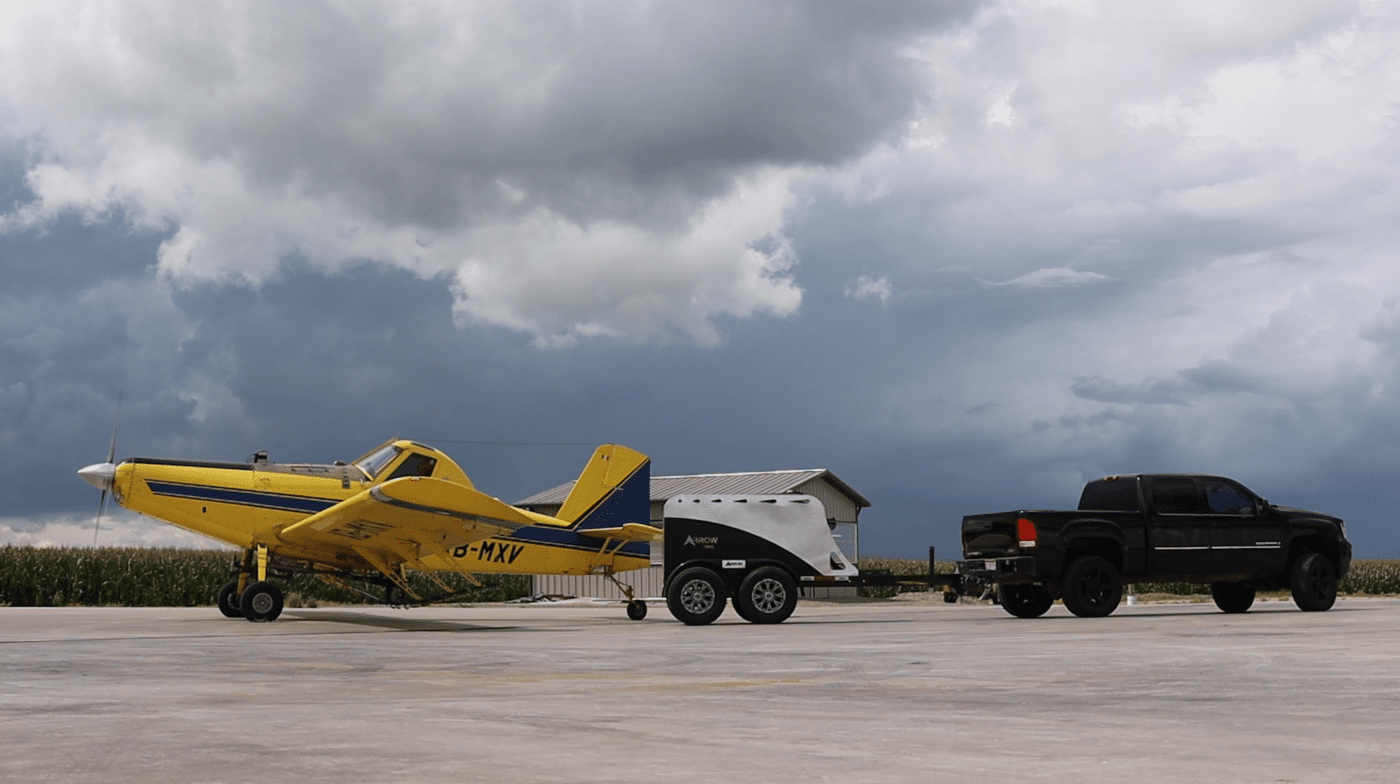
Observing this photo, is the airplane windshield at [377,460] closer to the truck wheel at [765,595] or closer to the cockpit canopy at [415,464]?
the cockpit canopy at [415,464]

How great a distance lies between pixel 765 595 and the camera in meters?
18.2

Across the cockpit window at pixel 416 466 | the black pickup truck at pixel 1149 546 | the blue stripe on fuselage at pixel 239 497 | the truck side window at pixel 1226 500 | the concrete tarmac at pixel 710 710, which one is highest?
the cockpit window at pixel 416 466

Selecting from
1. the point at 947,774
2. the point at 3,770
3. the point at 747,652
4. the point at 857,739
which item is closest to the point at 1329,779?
the point at 947,774

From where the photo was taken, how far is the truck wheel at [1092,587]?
18234 mm

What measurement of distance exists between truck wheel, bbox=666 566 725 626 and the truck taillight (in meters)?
4.52

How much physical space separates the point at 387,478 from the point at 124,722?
13.0m

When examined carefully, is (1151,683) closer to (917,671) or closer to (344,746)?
(917,671)

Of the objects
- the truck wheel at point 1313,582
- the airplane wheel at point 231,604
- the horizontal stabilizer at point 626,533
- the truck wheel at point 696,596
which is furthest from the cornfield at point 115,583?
the truck wheel at point 1313,582

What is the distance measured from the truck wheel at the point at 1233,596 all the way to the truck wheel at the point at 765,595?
25.8 ft

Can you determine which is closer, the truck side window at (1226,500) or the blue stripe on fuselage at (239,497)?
the blue stripe on fuselage at (239,497)

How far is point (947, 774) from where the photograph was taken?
4730mm

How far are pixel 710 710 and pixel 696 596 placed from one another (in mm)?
11216

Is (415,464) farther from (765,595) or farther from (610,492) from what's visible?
(765,595)

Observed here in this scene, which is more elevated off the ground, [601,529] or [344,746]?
[601,529]
